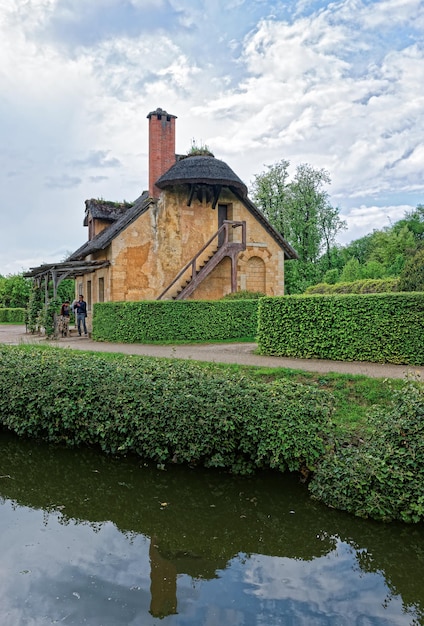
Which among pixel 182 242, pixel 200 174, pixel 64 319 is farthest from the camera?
pixel 182 242

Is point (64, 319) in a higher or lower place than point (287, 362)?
higher

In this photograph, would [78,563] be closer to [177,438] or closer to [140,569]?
[140,569]

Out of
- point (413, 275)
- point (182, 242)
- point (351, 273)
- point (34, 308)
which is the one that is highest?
point (351, 273)

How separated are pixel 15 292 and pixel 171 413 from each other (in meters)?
45.9

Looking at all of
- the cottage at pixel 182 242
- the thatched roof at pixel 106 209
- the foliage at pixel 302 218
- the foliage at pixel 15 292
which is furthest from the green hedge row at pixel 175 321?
the foliage at pixel 15 292

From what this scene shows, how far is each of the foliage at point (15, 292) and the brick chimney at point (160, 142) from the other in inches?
1163

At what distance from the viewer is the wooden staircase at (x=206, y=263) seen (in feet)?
71.4

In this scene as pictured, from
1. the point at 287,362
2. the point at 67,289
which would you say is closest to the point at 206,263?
the point at 287,362

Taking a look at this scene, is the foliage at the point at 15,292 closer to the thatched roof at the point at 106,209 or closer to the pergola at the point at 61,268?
the thatched roof at the point at 106,209

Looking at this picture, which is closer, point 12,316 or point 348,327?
point 348,327

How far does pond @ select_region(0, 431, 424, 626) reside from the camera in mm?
4055

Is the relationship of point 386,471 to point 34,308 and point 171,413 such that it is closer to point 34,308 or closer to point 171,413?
point 171,413

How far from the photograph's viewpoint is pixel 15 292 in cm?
4894

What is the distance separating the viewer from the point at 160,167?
23375mm
